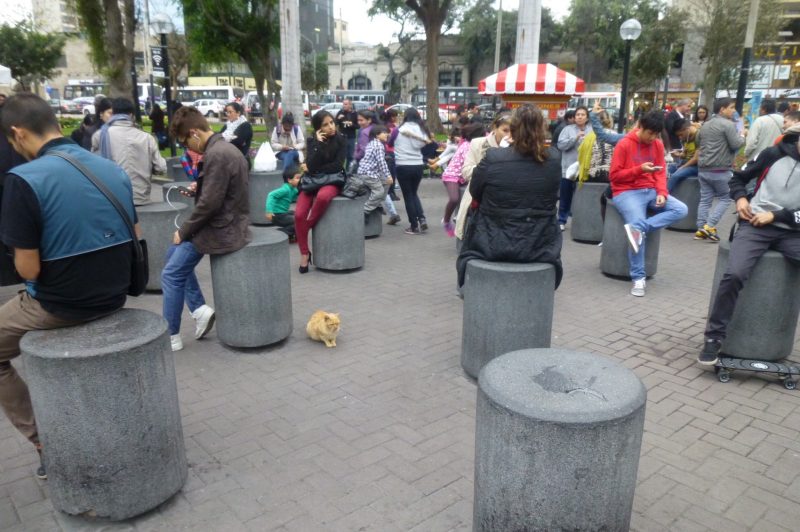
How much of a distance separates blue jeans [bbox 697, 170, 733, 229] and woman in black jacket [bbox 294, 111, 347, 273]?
560 cm

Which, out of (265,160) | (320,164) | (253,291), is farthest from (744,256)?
(265,160)

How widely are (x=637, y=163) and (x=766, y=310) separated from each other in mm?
2532

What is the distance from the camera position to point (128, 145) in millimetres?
6637

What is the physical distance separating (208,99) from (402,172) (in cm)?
4965

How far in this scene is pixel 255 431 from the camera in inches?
157

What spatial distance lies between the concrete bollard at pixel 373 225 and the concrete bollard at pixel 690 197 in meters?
4.91

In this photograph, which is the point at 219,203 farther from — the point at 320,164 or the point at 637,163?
the point at 637,163

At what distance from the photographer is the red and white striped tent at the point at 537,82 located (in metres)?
10.6

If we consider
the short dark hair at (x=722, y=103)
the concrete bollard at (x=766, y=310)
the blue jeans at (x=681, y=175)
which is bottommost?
the concrete bollard at (x=766, y=310)

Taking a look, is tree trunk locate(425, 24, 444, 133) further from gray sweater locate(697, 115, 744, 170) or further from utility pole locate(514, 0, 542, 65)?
gray sweater locate(697, 115, 744, 170)

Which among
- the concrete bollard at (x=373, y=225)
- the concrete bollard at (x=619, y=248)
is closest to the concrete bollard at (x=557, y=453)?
the concrete bollard at (x=619, y=248)

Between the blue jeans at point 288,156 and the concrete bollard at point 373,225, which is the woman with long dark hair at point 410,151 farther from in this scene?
the blue jeans at point 288,156

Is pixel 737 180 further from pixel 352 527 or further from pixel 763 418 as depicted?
pixel 352 527

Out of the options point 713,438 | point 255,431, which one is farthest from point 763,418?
point 255,431
